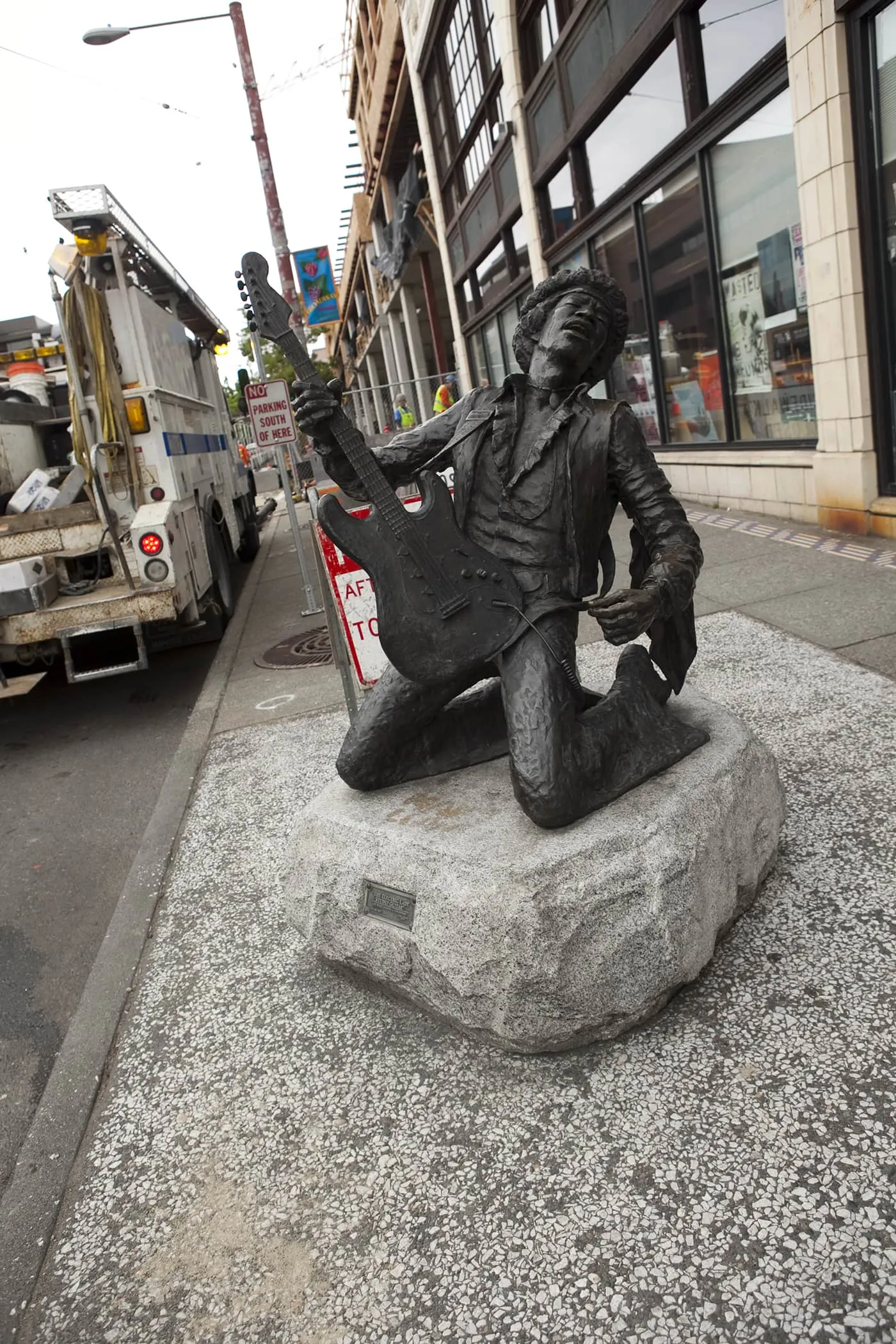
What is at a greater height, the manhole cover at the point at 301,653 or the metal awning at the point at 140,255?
the metal awning at the point at 140,255

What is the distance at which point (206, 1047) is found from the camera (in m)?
2.68

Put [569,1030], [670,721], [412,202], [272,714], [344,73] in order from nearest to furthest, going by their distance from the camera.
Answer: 1. [569,1030]
2. [670,721]
3. [272,714]
4. [412,202]
5. [344,73]

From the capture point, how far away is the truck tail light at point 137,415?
6477 millimetres

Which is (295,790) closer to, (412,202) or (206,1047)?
(206,1047)

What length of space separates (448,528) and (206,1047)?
1.67 meters

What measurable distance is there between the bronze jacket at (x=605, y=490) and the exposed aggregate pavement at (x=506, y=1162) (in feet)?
3.10

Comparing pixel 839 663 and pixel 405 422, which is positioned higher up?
pixel 405 422

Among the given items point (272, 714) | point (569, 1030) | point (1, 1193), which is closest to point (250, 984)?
point (1, 1193)

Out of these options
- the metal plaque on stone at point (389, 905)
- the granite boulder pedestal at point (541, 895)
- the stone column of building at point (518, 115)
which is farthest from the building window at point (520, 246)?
the metal plaque on stone at point (389, 905)

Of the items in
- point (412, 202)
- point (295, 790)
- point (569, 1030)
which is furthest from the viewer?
point (412, 202)

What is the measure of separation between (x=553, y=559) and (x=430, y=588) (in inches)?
16.5

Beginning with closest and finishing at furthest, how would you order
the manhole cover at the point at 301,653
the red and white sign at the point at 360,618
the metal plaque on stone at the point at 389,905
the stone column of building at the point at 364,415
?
1. the metal plaque on stone at the point at 389,905
2. the red and white sign at the point at 360,618
3. the manhole cover at the point at 301,653
4. the stone column of building at the point at 364,415

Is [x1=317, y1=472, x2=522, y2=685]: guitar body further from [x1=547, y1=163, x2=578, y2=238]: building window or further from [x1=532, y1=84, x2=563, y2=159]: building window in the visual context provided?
[x1=532, y1=84, x2=563, y2=159]: building window

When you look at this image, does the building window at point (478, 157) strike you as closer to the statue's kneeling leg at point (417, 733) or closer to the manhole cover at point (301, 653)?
the manhole cover at point (301, 653)
